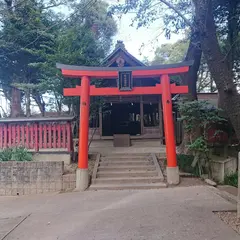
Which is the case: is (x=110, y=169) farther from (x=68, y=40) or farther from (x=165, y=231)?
(x=68, y=40)

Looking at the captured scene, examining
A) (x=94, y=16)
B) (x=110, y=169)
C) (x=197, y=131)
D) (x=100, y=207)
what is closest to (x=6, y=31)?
(x=94, y=16)

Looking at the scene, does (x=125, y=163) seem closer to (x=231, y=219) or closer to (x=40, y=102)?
(x=231, y=219)

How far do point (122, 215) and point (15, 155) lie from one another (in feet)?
14.9

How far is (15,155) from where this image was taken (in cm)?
812

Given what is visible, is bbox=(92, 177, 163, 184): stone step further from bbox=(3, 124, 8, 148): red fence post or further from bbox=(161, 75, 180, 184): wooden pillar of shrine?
bbox=(3, 124, 8, 148): red fence post

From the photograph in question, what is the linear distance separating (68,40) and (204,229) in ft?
28.9

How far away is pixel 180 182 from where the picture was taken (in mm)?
7953

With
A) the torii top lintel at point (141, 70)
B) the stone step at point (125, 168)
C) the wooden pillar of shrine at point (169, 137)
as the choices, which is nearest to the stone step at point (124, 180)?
the wooden pillar of shrine at point (169, 137)

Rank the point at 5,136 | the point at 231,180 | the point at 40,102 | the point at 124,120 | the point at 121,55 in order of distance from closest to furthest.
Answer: the point at 231,180 → the point at 5,136 → the point at 121,55 → the point at 124,120 → the point at 40,102

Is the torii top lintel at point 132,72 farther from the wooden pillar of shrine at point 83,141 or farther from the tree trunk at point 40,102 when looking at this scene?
the tree trunk at point 40,102

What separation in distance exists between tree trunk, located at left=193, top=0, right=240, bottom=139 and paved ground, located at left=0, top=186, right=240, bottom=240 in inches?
69.3

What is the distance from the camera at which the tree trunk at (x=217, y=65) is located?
4.64m

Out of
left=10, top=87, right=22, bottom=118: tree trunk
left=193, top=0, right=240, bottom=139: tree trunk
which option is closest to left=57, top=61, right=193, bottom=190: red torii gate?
left=193, top=0, right=240, bottom=139: tree trunk

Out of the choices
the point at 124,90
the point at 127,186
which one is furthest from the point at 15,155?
the point at 124,90
